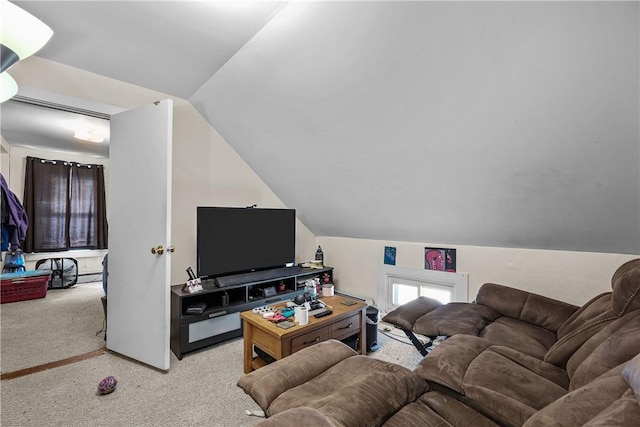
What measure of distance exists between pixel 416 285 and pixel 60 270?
230 inches

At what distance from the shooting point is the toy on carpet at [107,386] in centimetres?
191

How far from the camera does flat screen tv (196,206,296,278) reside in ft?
8.84

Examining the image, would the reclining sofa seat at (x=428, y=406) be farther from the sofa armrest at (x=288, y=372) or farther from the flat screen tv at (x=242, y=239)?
the flat screen tv at (x=242, y=239)

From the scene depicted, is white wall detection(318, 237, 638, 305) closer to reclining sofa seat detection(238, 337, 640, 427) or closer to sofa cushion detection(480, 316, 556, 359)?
sofa cushion detection(480, 316, 556, 359)

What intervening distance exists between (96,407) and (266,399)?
4.61ft

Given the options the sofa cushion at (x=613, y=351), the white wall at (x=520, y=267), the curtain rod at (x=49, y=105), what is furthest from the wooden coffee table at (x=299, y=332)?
the curtain rod at (x=49, y=105)

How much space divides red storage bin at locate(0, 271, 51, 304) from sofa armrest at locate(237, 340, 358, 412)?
15.6 feet

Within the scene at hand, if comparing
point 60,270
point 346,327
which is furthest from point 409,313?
point 60,270

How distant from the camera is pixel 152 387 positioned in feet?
6.59

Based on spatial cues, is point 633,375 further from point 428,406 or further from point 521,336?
point 521,336

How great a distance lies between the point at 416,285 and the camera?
3309 mm

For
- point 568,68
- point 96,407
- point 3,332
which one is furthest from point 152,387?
point 568,68

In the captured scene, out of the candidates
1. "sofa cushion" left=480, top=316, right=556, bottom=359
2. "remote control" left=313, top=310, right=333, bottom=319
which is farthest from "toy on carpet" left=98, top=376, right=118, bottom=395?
"sofa cushion" left=480, top=316, right=556, bottom=359

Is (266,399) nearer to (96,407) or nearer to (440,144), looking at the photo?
(96,407)
